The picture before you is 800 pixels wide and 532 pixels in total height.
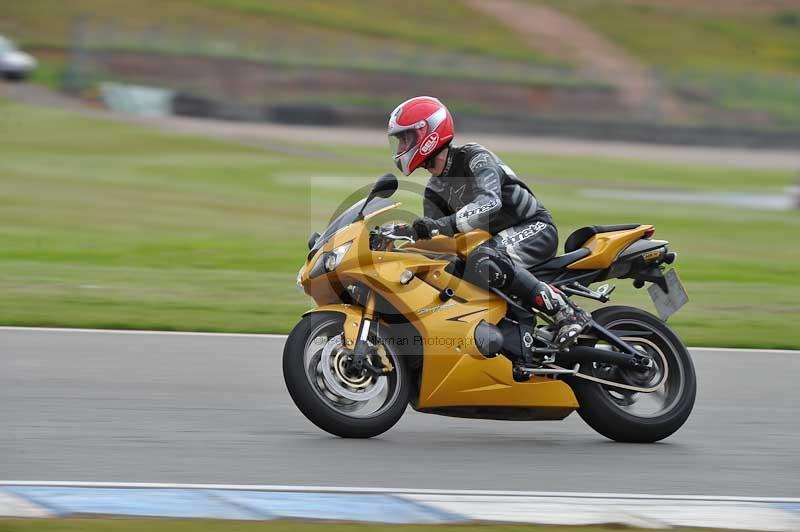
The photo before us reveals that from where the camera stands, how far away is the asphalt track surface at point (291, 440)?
5875 mm

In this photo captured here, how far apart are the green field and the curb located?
1.87 metres

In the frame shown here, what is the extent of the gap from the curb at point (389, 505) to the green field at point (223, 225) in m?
1.87

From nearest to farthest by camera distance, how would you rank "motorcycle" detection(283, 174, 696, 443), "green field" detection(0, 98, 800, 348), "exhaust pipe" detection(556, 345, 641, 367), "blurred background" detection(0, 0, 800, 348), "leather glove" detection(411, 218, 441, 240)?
"leather glove" detection(411, 218, 441, 240), "motorcycle" detection(283, 174, 696, 443), "exhaust pipe" detection(556, 345, 641, 367), "green field" detection(0, 98, 800, 348), "blurred background" detection(0, 0, 800, 348)

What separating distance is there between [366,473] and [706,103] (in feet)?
138

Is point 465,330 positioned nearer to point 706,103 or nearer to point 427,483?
point 427,483

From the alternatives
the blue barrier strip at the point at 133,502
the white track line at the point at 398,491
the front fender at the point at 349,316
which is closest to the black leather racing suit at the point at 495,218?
the front fender at the point at 349,316

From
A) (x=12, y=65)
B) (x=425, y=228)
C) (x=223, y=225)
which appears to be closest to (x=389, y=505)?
(x=425, y=228)

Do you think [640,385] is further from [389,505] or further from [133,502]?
[133,502]

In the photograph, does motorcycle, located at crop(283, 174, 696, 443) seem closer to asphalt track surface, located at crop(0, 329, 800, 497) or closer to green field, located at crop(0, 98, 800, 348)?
asphalt track surface, located at crop(0, 329, 800, 497)

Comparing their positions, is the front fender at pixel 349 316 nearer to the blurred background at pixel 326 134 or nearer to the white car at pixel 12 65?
the blurred background at pixel 326 134

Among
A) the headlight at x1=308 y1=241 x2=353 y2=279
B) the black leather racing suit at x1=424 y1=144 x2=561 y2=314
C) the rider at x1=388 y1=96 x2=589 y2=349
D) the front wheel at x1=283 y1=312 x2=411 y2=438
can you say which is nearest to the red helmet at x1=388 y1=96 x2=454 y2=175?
the rider at x1=388 y1=96 x2=589 y2=349

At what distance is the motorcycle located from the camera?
6.42 meters

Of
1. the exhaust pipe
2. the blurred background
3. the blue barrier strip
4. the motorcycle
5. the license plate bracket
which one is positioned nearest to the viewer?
the blue barrier strip

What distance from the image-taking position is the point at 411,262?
6.58 m
